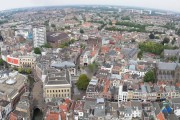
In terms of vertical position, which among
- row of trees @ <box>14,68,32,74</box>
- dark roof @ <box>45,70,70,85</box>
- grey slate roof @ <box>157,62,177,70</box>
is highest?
grey slate roof @ <box>157,62,177,70</box>

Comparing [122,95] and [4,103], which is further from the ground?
[4,103]

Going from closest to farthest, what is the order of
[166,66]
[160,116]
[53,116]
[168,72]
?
[53,116] < [160,116] < [168,72] < [166,66]

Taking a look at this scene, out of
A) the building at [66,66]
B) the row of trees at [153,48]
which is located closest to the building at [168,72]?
the building at [66,66]

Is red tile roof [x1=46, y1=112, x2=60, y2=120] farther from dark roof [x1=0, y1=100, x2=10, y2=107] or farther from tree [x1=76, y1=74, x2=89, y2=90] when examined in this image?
tree [x1=76, y1=74, x2=89, y2=90]

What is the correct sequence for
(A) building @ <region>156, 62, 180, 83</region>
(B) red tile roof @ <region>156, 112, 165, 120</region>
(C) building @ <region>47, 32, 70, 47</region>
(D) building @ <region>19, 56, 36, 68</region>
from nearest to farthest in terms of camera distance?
A: (B) red tile roof @ <region>156, 112, 165, 120</region>
(A) building @ <region>156, 62, 180, 83</region>
(D) building @ <region>19, 56, 36, 68</region>
(C) building @ <region>47, 32, 70, 47</region>

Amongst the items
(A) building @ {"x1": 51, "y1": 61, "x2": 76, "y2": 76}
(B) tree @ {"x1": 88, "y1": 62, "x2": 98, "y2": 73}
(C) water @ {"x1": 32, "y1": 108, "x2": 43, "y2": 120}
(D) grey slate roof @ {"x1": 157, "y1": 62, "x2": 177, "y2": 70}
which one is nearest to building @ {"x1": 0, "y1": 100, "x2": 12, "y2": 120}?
(C) water @ {"x1": 32, "y1": 108, "x2": 43, "y2": 120}

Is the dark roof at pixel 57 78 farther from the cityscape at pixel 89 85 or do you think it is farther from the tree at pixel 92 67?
the tree at pixel 92 67

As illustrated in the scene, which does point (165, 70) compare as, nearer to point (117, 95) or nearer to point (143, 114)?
point (117, 95)

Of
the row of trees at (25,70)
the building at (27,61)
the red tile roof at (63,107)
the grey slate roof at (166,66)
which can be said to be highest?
the grey slate roof at (166,66)

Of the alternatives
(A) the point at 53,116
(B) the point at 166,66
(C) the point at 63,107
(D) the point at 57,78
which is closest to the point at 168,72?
(B) the point at 166,66

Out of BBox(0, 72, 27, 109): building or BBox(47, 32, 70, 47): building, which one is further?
BBox(47, 32, 70, 47): building

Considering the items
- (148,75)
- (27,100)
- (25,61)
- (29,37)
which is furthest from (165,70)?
(29,37)

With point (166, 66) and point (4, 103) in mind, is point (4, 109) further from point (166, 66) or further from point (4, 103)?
point (166, 66)
